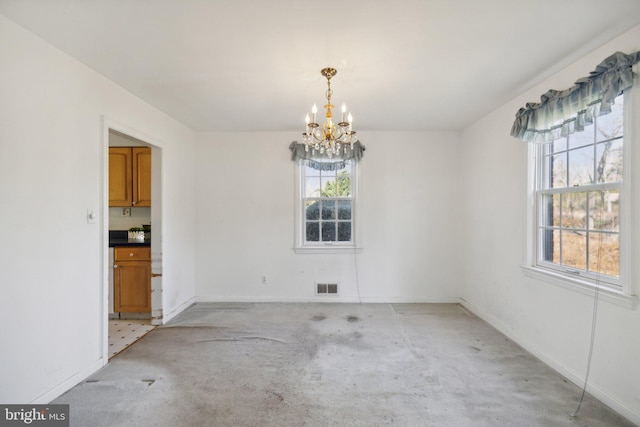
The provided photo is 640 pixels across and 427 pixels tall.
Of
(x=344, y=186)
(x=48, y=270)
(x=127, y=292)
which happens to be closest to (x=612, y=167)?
(x=344, y=186)

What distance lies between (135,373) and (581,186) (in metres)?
3.96

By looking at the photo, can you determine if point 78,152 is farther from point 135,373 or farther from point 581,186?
point 581,186

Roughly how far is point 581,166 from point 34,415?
14.2 ft

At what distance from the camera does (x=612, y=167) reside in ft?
6.98

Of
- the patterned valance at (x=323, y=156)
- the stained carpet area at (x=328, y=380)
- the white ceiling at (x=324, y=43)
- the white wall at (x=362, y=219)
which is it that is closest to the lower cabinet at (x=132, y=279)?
the stained carpet area at (x=328, y=380)

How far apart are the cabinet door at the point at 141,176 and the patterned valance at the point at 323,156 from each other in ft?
6.36

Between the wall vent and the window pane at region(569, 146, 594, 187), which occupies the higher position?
the window pane at region(569, 146, 594, 187)

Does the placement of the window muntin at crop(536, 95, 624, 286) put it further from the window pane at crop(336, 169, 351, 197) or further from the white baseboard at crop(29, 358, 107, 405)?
the white baseboard at crop(29, 358, 107, 405)

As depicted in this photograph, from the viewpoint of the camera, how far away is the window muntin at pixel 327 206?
4.52 metres

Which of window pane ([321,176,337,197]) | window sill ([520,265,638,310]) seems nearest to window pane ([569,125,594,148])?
window sill ([520,265,638,310])

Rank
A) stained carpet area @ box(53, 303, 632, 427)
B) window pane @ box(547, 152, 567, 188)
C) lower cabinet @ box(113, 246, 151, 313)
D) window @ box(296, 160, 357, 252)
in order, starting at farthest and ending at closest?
window @ box(296, 160, 357, 252) < lower cabinet @ box(113, 246, 151, 313) < window pane @ box(547, 152, 567, 188) < stained carpet area @ box(53, 303, 632, 427)

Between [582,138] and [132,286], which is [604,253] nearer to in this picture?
[582,138]

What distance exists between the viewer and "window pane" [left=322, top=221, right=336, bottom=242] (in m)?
4.52

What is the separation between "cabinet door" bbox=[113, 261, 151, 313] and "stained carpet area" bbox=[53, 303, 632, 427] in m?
0.51
